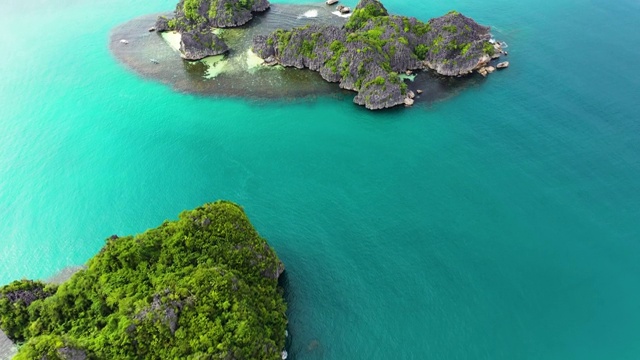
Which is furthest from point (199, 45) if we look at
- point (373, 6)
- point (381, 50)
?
point (373, 6)

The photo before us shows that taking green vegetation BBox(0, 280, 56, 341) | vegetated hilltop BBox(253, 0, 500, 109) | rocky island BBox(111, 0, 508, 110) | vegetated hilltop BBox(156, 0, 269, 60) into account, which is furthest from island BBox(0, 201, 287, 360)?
vegetated hilltop BBox(156, 0, 269, 60)

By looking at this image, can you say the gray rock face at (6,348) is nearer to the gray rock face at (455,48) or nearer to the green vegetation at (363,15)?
the gray rock face at (455,48)

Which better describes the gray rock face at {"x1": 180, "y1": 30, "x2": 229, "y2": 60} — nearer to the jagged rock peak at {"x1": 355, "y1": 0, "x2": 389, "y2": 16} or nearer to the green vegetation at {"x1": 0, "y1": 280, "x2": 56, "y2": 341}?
the jagged rock peak at {"x1": 355, "y1": 0, "x2": 389, "y2": 16}

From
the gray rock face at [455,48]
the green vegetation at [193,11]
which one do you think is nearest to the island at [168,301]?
the gray rock face at [455,48]

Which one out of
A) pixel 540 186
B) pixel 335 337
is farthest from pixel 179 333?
pixel 540 186

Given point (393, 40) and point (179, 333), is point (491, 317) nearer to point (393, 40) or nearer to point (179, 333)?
point (179, 333)

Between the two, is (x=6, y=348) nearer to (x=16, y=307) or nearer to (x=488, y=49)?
(x=16, y=307)
